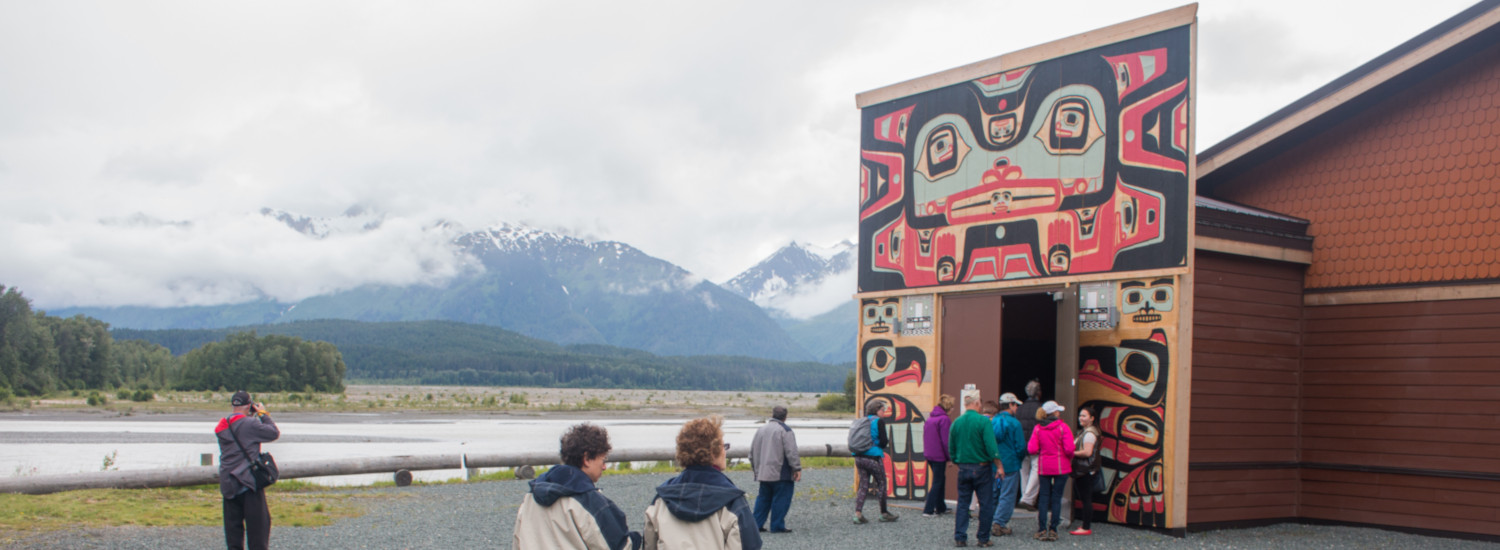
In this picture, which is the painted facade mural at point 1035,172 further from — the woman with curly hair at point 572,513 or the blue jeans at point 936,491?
the woman with curly hair at point 572,513

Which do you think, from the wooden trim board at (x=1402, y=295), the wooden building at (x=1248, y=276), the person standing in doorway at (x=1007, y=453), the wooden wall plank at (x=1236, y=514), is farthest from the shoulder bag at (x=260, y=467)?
the wooden trim board at (x=1402, y=295)

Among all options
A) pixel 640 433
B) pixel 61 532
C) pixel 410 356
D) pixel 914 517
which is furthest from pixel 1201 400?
pixel 410 356

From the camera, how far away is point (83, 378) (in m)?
87.7

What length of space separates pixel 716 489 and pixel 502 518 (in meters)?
9.11

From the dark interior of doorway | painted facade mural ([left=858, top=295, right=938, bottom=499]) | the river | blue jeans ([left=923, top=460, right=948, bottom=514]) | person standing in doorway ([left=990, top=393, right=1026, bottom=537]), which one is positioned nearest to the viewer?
person standing in doorway ([left=990, top=393, right=1026, bottom=537])

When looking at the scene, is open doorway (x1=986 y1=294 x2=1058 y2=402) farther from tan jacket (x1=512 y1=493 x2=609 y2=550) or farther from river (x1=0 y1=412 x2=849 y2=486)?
tan jacket (x1=512 y1=493 x2=609 y2=550)

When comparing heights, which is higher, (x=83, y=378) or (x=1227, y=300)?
(x=1227, y=300)

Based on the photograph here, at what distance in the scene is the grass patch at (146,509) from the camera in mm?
11750

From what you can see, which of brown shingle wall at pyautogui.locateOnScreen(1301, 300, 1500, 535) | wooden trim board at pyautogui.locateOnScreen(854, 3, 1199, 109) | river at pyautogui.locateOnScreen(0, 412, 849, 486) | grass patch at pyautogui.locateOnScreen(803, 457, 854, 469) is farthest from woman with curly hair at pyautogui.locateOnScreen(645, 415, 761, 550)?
grass patch at pyautogui.locateOnScreen(803, 457, 854, 469)

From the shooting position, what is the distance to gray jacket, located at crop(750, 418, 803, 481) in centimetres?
1102

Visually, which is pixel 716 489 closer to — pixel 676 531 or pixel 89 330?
pixel 676 531

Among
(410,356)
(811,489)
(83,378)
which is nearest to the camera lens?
(811,489)

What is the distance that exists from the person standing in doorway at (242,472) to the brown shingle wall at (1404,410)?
1224cm

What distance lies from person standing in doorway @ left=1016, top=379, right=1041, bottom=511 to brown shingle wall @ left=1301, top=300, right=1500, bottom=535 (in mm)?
3502
